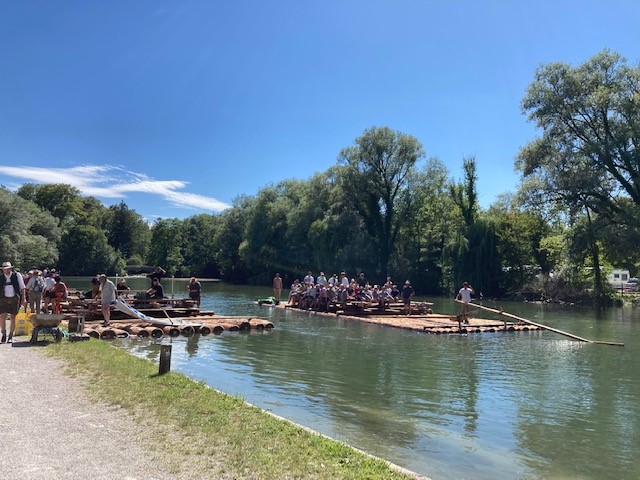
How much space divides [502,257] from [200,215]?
82.3m

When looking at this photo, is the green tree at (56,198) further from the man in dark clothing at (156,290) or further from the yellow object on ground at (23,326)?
the yellow object on ground at (23,326)

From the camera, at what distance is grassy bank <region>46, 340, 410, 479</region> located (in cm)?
559

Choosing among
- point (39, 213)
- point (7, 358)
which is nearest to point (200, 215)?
point (39, 213)

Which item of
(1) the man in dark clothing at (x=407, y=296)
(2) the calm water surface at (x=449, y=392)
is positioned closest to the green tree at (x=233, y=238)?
(1) the man in dark clothing at (x=407, y=296)

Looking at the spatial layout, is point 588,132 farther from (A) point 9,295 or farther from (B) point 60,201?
(B) point 60,201

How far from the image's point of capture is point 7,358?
10.8 m

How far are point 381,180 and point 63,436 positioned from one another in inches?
2007

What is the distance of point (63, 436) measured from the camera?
20.6 ft

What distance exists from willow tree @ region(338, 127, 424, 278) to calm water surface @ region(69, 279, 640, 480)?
34.9 m

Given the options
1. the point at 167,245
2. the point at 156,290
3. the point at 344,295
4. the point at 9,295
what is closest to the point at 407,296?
the point at 344,295

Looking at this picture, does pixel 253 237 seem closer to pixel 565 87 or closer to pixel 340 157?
pixel 340 157

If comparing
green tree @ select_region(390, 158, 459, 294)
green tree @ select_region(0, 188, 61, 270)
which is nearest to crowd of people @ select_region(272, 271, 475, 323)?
green tree @ select_region(390, 158, 459, 294)

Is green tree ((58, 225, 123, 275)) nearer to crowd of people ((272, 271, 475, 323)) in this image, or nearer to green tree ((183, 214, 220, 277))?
green tree ((183, 214, 220, 277))

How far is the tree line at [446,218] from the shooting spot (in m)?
37.7
